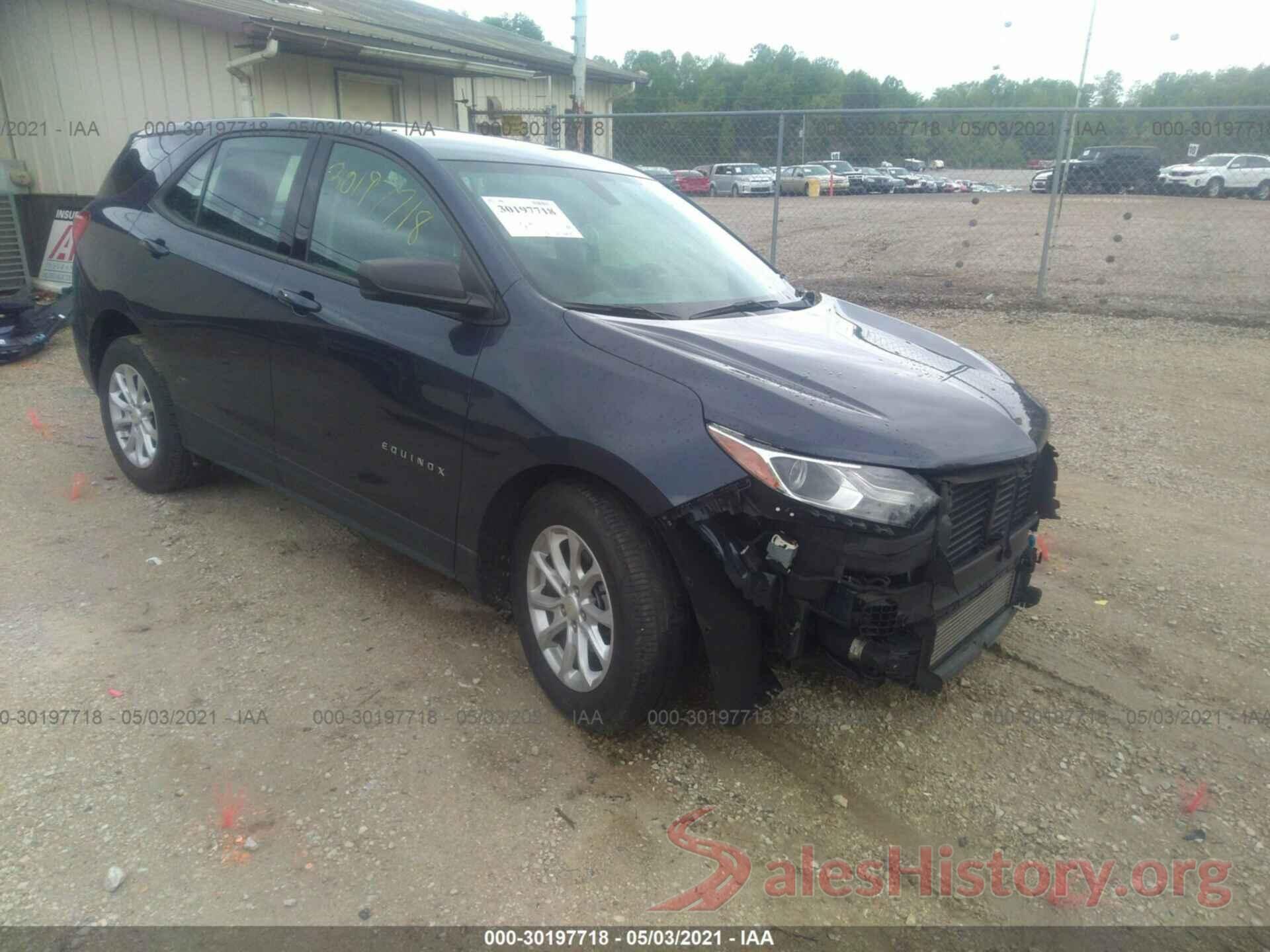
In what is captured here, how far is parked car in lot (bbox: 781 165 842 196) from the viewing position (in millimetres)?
17984

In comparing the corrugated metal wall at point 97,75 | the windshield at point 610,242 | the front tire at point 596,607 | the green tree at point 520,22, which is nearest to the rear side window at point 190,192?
the windshield at point 610,242

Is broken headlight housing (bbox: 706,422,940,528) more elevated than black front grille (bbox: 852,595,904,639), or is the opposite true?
broken headlight housing (bbox: 706,422,940,528)

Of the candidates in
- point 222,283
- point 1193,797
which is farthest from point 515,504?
point 1193,797

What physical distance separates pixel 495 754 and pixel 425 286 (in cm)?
151

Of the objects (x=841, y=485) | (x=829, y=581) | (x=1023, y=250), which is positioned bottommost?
(x=1023, y=250)

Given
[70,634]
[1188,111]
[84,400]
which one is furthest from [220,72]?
[1188,111]

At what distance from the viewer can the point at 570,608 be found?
2.91 m

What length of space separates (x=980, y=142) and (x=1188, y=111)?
3890mm

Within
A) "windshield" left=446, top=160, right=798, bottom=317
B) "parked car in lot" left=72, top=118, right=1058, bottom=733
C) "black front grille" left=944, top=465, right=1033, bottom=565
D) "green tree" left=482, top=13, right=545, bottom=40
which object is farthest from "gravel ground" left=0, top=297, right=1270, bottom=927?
"green tree" left=482, top=13, right=545, bottom=40

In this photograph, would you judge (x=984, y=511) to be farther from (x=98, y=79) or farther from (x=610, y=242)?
(x=98, y=79)

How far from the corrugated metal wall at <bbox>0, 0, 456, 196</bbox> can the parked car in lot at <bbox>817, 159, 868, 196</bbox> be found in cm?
852

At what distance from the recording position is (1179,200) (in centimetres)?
1571

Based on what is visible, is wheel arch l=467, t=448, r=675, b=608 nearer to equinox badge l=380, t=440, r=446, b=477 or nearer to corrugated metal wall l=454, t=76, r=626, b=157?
Result: equinox badge l=380, t=440, r=446, b=477

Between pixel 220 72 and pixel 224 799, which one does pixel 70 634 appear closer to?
pixel 224 799
